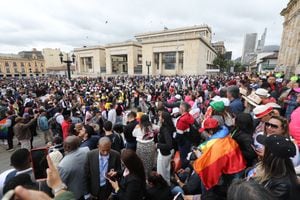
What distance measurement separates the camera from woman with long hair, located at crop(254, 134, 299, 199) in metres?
1.37

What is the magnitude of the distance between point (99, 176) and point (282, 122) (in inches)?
116

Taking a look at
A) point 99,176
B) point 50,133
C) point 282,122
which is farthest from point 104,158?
point 50,133

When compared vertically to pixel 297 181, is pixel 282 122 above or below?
above

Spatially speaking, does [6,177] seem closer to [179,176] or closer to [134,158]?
[134,158]

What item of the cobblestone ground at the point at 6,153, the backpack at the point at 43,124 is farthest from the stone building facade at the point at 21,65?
the backpack at the point at 43,124

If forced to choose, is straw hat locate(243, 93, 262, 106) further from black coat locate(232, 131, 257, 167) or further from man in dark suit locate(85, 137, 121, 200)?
man in dark suit locate(85, 137, 121, 200)

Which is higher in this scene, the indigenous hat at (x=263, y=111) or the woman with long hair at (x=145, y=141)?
the indigenous hat at (x=263, y=111)

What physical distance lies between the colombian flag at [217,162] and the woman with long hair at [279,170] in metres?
0.53

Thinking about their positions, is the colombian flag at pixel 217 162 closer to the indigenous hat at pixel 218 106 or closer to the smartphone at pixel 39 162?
the indigenous hat at pixel 218 106

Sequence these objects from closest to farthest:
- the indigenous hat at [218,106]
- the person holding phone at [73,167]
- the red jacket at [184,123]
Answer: the person holding phone at [73,167], the indigenous hat at [218,106], the red jacket at [184,123]

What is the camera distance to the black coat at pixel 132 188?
80.7 inches

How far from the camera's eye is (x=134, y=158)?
2131 millimetres

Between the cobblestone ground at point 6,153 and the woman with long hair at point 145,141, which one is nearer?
the woman with long hair at point 145,141

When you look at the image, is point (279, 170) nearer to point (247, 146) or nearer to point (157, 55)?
point (247, 146)
